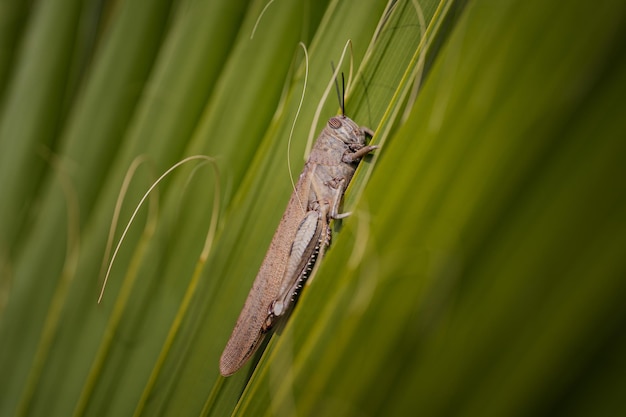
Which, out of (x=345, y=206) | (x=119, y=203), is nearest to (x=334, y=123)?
(x=345, y=206)

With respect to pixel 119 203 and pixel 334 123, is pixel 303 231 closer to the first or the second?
pixel 334 123

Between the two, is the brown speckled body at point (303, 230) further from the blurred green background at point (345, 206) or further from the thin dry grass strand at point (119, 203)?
the thin dry grass strand at point (119, 203)

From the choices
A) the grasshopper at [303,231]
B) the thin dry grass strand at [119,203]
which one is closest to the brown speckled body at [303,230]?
the grasshopper at [303,231]

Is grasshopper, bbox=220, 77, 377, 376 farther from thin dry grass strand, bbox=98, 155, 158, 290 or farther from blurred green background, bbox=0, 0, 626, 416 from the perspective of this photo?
thin dry grass strand, bbox=98, 155, 158, 290

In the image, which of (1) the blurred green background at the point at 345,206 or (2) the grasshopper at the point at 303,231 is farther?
(2) the grasshopper at the point at 303,231

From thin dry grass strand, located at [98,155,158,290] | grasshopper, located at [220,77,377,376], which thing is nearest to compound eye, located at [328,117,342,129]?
grasshopper, located at [220,77,377,376]

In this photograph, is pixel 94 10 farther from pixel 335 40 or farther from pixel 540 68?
pixel 540 68

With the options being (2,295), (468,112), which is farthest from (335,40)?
(2,295)

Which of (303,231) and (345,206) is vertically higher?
(345,206)
